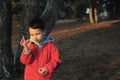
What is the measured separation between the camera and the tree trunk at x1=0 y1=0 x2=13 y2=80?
26.1 ft

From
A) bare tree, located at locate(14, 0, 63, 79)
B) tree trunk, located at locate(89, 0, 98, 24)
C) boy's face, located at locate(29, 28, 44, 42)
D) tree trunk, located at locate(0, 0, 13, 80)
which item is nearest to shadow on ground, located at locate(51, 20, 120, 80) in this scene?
tree trunk, located at locate(0, 0, 13, 80)

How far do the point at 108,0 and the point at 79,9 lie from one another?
615 centimetres

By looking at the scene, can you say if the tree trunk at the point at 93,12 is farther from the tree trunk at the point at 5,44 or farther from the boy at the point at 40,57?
the boy at the point at 40,57

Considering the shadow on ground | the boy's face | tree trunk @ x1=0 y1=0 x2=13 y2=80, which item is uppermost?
the boy's face

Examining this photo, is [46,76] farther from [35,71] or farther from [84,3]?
[84,3]

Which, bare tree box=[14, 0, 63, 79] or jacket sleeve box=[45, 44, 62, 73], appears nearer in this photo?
jacket sleeve box=[45, 44, 62, 73]

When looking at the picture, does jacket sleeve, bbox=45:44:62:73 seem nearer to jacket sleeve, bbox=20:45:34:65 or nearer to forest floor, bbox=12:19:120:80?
jacket sleeve, bbox=20:45:34:65

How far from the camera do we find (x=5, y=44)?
8.11 m

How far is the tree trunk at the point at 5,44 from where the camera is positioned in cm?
794

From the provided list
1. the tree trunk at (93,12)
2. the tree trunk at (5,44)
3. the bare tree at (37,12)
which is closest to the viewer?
the tree trunk at (5,44)

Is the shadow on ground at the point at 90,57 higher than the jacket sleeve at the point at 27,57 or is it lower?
lower

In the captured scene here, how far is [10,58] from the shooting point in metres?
8.29

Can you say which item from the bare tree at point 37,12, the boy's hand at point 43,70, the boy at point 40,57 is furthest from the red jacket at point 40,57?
the bare tree at point 37,12

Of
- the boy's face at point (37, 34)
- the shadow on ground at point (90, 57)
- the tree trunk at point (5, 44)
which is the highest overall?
the boy's face at point (37, 34)
